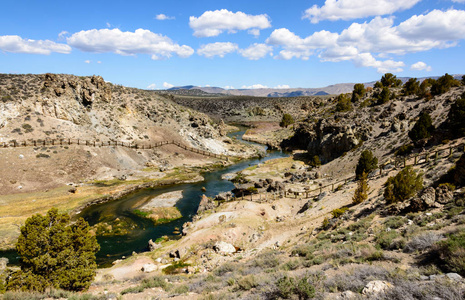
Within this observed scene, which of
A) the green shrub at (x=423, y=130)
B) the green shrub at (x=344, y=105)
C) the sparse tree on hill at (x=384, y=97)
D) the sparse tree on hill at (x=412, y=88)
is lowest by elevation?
the green shrub at (x=423, y=130)

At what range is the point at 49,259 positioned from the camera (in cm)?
1445

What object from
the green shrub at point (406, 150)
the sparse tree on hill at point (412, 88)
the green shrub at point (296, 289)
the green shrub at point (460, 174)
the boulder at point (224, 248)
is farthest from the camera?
the sparse tree on hill at point (412, 88)

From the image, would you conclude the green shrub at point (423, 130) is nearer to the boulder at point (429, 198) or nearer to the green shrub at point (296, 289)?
the boulder at point (429, 198)

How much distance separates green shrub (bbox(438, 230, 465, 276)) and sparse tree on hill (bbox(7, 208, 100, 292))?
58.8 feet

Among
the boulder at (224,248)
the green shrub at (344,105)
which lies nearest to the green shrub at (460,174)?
the boulder at (224,248)

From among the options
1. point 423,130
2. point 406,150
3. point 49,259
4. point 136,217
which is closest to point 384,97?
point 423,130

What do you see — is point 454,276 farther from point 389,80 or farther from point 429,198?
point 389,80

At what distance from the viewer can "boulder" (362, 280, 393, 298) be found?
802 cm

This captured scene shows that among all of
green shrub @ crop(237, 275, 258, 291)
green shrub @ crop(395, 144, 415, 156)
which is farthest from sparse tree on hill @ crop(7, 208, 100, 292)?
green shrub @ crop(395, 144, 415, 156)

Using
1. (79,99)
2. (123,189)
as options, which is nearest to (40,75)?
(79,99)

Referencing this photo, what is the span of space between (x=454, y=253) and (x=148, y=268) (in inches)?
801

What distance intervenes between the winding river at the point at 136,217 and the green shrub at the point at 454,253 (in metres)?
25.3

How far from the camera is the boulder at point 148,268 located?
837 inches

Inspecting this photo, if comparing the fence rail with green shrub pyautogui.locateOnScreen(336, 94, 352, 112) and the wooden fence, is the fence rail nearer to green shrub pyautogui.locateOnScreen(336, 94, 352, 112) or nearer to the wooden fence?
the wooden fence
